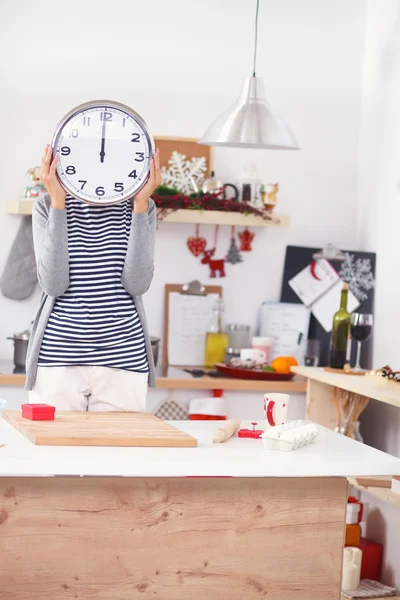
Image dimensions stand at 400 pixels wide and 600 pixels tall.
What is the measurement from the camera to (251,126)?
3379mm

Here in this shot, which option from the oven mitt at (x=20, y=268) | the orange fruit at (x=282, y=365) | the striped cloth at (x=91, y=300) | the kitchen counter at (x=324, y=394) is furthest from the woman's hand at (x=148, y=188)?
the oven mitt at (x=20, y=268)

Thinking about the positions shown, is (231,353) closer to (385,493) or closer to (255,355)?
(255,355)

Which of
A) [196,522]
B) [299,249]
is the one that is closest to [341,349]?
[299,249]

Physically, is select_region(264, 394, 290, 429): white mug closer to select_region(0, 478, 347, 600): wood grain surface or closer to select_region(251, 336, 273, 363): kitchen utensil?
select_region(0, 478, 347, 600): wood grain surface

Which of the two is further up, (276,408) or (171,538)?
(276,408)

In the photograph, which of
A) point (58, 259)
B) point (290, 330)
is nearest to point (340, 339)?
point (290, 330)

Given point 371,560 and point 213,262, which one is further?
point 213,262

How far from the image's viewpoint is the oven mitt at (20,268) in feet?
13.5

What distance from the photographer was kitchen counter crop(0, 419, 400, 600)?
176 cm

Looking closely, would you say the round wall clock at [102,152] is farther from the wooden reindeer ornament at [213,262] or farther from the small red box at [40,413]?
the wooden reindeer ornament at [213,262]

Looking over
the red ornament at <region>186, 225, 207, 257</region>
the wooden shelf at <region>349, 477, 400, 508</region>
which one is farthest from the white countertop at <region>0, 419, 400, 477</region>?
the red ornament at <region>186, 225, 207, 257</region>

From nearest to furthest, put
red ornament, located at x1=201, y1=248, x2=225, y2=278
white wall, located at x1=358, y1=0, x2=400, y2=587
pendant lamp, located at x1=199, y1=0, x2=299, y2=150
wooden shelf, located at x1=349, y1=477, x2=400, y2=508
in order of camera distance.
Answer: wooden shelf, located at x1=349, y1=477, x2=400, y2=508 < pendant lamp, located at x1=199, y1=0, x2=299, y2=150 < white wall, located at x1=358, y1=0, x2=400, y2=587 < red ornament, located at x1=201, y1=248, x2=225, y2=278

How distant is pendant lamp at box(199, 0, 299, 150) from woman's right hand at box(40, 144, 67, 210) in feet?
4.04

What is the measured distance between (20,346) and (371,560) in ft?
5.69
